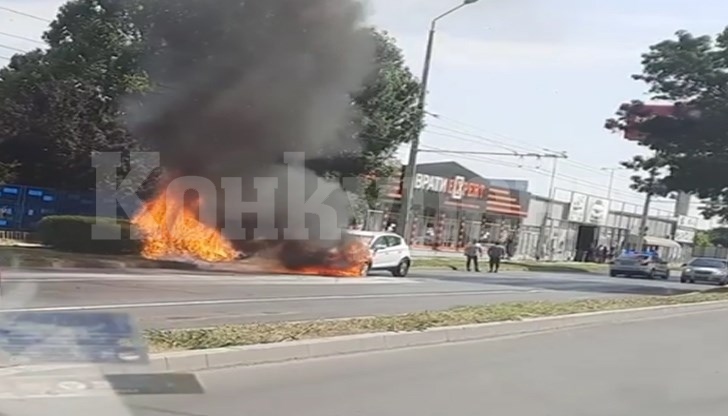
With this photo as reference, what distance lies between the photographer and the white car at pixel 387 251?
86.0 feet

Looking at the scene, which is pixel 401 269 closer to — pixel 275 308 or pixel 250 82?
pixel 250 82

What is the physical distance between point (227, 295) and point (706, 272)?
2901 cm

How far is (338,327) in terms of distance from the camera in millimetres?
10789

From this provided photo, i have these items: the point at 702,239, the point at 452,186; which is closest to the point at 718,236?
the point at 702,239

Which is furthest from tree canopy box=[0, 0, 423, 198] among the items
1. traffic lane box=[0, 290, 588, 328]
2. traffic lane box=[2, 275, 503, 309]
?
traffic lane box=[0, 290, 588, 328]

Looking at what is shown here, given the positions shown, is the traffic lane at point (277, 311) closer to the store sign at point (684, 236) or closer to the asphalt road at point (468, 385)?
the asphalt road at point (468, 385)

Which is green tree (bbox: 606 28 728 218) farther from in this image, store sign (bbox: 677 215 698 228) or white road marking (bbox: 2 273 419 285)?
store sign (bbox: 677 215 698 228)

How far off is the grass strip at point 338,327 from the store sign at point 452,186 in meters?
31.3

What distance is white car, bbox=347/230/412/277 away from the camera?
2622 centimetres

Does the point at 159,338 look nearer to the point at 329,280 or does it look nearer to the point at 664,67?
the point at 329,280

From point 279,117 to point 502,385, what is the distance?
48.8 ft

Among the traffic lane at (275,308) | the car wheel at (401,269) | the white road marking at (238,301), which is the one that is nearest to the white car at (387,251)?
the car wheel at (401,269)

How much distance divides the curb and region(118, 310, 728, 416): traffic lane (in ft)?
0.50

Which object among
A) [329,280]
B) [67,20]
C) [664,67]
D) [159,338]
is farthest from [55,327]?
[664,67]
